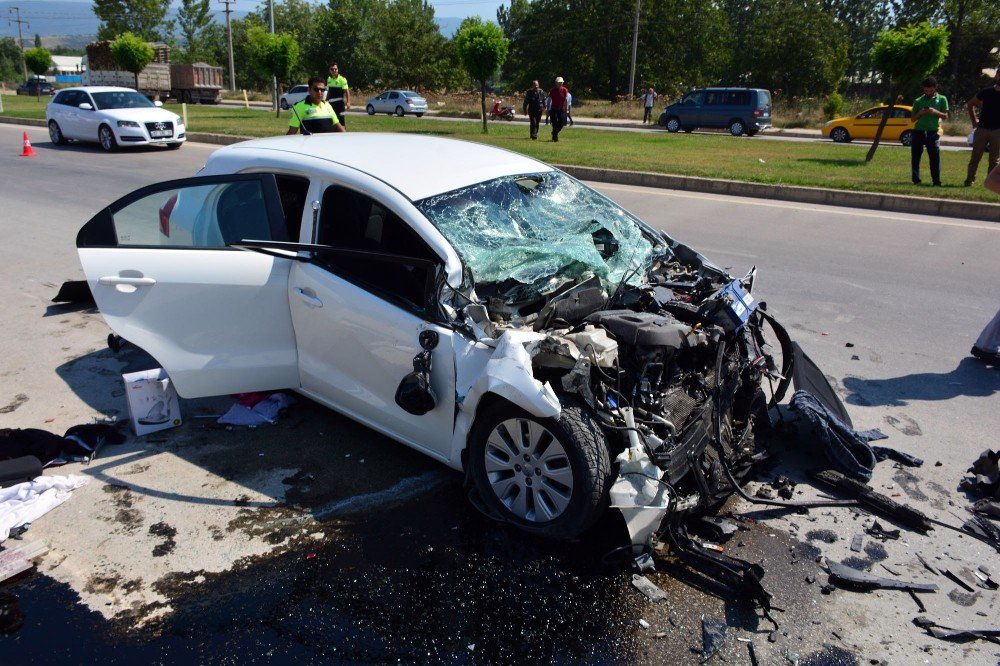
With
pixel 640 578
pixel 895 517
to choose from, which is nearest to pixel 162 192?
pixel 640 578

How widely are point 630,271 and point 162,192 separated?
9.73ft

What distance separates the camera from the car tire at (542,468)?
3332mm

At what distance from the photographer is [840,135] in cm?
2838

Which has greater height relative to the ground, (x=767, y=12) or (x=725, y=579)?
(x=767, y=12)

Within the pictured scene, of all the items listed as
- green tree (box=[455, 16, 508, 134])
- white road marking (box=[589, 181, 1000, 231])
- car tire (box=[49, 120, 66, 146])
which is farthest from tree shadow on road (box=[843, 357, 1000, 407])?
car tire (box=[49, 120, 66, 146])

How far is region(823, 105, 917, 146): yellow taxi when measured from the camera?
27.0 meters

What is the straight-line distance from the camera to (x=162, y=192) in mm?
4840

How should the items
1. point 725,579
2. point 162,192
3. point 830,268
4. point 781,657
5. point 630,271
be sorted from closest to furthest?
point 781,657 → point 725,579 → point 630,271 → point 162,192 → point 830,268

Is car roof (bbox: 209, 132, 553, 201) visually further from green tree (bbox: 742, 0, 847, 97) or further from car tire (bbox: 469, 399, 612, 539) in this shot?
green tree (bbox: 742, 0, 847, 97)

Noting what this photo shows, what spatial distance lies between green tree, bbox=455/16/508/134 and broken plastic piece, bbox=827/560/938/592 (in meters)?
21.6

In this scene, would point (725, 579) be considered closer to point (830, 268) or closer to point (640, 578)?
point (640, 578)

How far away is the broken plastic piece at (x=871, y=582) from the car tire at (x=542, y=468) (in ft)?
3.53

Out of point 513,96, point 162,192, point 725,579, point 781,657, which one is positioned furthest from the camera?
point 513,96

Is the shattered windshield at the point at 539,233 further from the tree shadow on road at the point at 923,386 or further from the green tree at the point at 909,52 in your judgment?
the green tree at the point at 909,52
